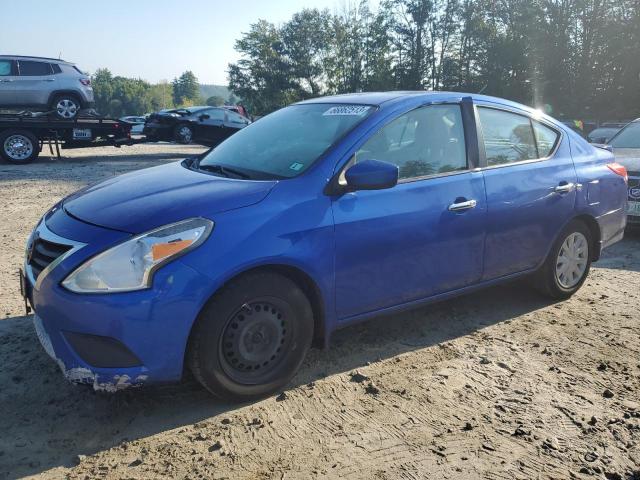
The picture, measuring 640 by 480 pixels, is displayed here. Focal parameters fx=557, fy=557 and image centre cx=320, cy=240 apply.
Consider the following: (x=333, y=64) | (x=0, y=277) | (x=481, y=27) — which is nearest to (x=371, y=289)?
(x=0, y=277)

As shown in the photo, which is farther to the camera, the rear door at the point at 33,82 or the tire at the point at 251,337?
the rear door at the point at 33,82

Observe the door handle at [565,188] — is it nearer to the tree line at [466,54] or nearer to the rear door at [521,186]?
the rear door at [521,186]

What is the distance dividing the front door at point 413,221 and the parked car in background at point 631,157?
399cm

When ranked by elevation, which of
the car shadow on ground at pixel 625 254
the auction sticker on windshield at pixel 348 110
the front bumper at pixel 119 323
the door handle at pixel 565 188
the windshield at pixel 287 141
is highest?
the auction sticker on windshield at pixel 348 110

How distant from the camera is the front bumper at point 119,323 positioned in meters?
2.58

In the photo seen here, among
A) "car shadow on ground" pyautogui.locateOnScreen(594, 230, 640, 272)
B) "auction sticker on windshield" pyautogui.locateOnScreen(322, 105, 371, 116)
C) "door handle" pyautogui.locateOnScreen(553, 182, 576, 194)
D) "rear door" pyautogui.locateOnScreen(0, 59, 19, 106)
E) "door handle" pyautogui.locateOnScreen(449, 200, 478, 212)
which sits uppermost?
"rear door" pyautogui.locateOnScreen(0, 59, 19, 106)

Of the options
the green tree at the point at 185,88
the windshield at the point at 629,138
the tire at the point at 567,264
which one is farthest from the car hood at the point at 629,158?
the green tree at the point at 185,88

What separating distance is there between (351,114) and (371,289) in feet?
3.75

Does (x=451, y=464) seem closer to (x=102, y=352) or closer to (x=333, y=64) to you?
(x=102, y=352)

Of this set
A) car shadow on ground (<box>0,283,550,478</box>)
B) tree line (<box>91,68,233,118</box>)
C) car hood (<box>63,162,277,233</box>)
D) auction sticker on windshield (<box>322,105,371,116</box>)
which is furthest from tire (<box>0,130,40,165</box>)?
tree line (<box>91,68,233,118</box>)

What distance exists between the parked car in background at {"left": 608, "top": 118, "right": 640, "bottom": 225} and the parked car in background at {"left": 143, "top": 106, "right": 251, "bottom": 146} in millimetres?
11736

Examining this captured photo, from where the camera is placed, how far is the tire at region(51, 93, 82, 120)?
47.4 feet

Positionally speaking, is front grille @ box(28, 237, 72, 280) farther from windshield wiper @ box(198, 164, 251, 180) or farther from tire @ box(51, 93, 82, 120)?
tire @ box(51, 93, 82, 120)

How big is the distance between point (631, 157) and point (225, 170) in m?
6.17
